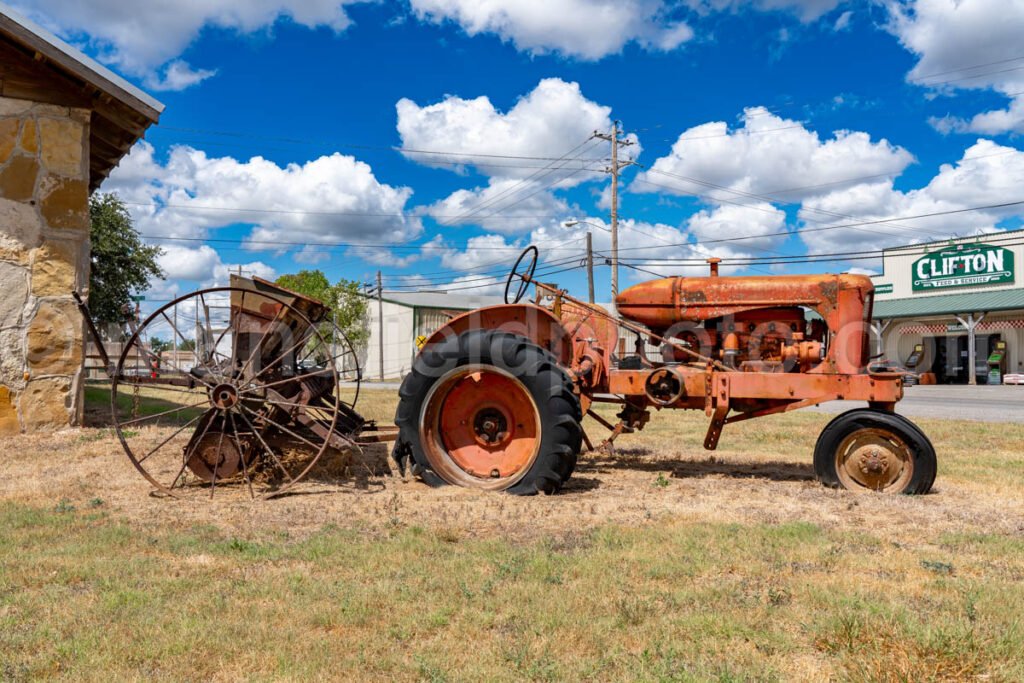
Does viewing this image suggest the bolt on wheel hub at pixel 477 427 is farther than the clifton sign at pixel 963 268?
No

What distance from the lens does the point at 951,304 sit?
91.5ft

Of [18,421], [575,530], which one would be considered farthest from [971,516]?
[18,421]

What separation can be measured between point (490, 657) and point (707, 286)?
442 centimetres

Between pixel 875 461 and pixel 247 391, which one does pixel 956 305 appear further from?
pixel 247 391

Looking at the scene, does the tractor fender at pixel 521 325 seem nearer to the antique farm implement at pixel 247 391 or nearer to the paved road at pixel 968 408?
the antique farm implement at pixel 247 391

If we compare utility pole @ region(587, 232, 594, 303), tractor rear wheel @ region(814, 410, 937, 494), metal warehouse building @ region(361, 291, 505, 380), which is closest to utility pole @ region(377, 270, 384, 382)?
metal warehouse building @ region(361, 291, 505, 380)

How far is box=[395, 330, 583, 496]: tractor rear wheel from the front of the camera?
5.76m

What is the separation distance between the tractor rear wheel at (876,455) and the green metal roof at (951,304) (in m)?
21.6

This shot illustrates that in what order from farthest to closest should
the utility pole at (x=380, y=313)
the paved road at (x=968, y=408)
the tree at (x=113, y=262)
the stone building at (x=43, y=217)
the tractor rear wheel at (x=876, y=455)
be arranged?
the utility pole at (x=380, y=313) → the tree at (x=113, y=262) → the paved road at (x=968, y=408) → the stone building at (x=43, y=217) → the tractor rear wheel at (x=876, y=455)

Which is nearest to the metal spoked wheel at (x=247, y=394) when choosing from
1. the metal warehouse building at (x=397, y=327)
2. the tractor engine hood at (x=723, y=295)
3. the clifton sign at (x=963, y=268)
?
the tractor engine hood at (x=723, y=295)

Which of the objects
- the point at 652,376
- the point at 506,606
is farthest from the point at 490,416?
the point at 506,606

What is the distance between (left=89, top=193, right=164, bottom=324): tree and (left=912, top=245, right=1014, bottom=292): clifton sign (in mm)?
29816

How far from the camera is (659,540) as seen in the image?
4.43 meters

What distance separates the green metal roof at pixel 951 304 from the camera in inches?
1030
